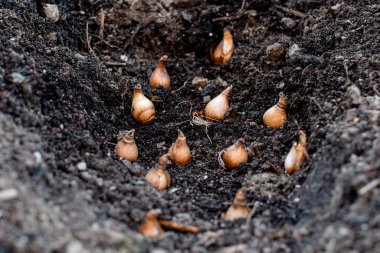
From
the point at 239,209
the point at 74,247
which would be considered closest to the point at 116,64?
the point at 239,209

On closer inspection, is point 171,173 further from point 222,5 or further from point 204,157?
point 222,5

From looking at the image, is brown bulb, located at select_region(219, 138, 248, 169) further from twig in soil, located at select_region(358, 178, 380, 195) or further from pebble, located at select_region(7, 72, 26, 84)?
pebble, located at select_region(7, 72, 26, 84)

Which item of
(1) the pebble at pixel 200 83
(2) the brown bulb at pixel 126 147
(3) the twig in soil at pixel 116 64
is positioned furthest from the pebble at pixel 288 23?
(2) the brown bulb at pixel 126 147

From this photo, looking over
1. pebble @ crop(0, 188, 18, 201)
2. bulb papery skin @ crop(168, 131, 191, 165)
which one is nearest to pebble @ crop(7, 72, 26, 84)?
pebble @ crop(0, 188, 18, 201)

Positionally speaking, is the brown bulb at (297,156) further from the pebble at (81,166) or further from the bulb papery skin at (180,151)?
the pebble at (81,166)

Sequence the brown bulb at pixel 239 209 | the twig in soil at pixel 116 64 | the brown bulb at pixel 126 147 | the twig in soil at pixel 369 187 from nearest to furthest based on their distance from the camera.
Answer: the twig in soil at pixel 369 187, the brown bulb at pixel 239 209, the brown bulb at pixel 126 147, the twig in soil at pixel 116 64

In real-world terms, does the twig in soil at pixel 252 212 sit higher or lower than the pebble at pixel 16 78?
lower

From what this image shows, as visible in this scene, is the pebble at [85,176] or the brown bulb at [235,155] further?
the brown bulb at [235,155]
